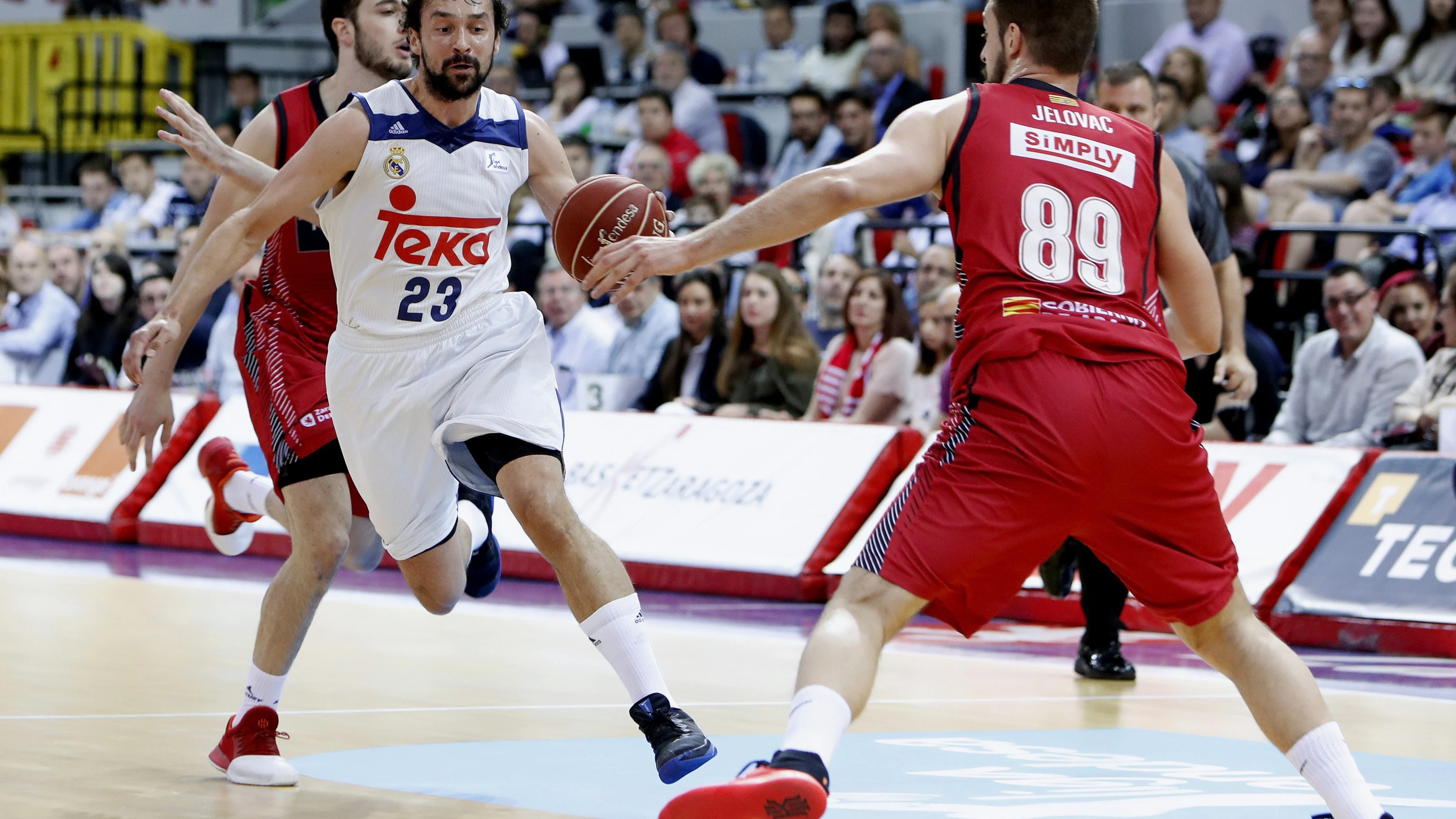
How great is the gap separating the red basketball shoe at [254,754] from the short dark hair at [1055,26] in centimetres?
262

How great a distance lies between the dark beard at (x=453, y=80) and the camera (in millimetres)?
4797

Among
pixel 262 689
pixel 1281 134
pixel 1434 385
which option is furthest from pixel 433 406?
pixel 1281 134

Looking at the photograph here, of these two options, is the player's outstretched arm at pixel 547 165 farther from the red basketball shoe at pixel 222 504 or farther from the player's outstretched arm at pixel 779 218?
the red basketball shoe at pixel 222 504

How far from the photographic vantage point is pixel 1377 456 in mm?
8320

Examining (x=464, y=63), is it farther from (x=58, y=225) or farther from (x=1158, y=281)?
(x=58, y=225)

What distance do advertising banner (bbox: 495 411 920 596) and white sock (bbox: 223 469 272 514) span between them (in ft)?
11.6

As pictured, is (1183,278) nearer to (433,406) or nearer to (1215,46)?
(433,406)

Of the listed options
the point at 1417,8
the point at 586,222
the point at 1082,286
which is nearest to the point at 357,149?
the point at 586,222

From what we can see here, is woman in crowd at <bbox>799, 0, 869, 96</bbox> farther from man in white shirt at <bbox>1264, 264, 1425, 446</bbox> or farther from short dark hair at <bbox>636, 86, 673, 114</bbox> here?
man in white shirt at <bbox>1264, 264, 1425, 446</bbox>

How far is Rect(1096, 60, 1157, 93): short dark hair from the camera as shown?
679 centimetres

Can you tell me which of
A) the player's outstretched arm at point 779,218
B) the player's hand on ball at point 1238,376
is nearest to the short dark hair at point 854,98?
the player's hand on ball at point 1238,376

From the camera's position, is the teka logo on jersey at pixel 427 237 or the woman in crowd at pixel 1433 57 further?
the woman in crowd at pixel 1433 57

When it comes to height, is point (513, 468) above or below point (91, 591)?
above

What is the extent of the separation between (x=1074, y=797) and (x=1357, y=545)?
3.90 metres
